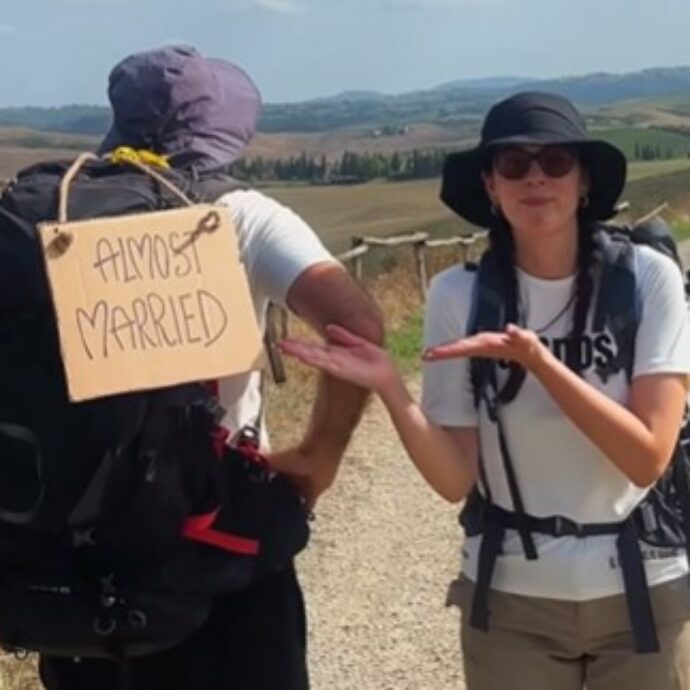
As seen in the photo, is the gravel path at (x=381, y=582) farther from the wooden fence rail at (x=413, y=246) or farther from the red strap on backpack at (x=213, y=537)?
the wooden fence rail at (x=413, y=246)

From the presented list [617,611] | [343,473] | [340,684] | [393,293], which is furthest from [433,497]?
[393,293]

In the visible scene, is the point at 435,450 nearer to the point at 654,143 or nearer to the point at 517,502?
the point at 517,502

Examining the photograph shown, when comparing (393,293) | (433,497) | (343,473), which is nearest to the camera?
(433,497)

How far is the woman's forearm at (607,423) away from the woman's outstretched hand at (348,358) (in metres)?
0.24

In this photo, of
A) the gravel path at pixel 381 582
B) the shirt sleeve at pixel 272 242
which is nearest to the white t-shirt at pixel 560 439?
the shirt sleeve at pixel 272 242

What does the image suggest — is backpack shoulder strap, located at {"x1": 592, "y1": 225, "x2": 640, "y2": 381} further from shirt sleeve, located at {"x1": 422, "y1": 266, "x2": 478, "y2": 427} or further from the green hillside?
the green hillside

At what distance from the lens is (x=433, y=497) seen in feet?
22.3

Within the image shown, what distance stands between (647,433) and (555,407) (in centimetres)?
15

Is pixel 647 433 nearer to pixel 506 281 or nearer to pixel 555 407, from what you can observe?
pixel 555 407

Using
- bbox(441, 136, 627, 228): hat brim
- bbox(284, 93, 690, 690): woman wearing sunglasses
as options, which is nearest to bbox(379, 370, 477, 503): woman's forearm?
bbox(284, 93, 690, 690): woman wearing sunglasses

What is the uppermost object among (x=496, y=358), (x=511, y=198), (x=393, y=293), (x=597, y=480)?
(x=511, y=198)

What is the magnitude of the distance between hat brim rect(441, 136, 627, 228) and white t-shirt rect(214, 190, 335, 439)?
0.28m

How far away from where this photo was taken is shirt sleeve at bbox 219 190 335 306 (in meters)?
2.26

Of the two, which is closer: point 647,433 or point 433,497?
point 647,433
